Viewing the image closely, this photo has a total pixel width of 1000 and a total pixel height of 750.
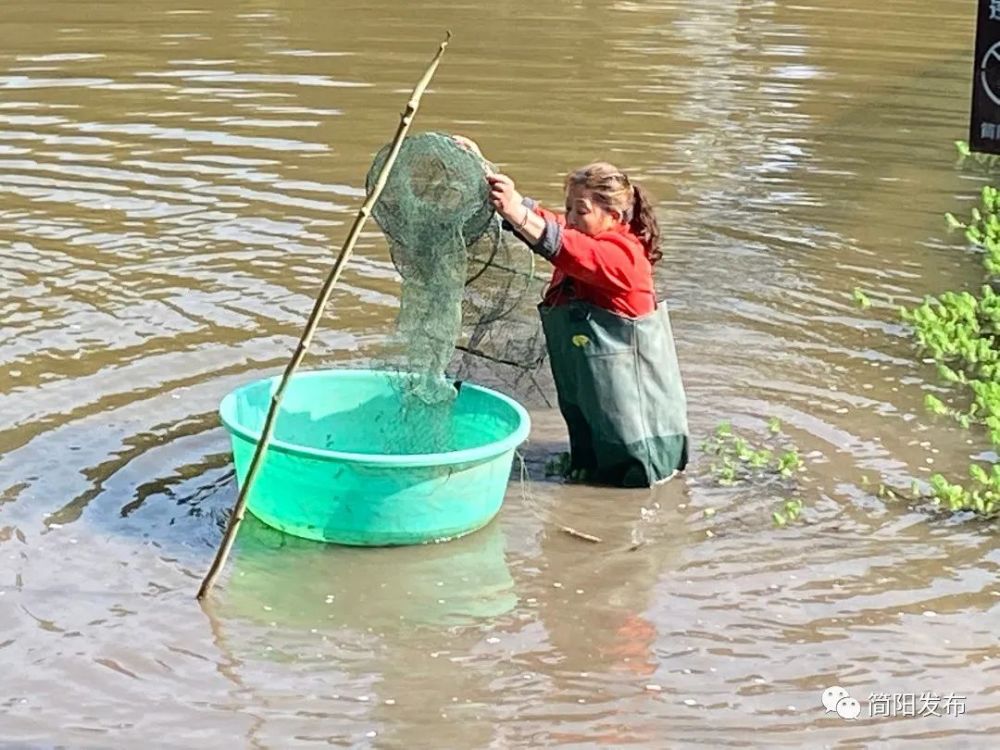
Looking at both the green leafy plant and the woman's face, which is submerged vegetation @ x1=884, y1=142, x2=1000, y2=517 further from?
the woman's face

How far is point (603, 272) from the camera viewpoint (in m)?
5.72

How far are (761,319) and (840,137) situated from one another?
3.72m

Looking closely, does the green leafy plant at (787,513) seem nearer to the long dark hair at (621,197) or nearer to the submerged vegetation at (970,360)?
the submerged vegetation at (970,360)

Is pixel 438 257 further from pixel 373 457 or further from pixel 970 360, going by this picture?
pixel 970 360

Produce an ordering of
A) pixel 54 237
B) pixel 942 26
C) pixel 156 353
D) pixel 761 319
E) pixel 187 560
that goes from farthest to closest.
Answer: pixel 942 26
pixel 54 237
pixel 761 319
pixel 156 353
pixel 187 560

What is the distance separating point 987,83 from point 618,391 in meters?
1.92

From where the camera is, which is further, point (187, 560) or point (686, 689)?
point (187, 560)

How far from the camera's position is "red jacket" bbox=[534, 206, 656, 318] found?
565 centimetres

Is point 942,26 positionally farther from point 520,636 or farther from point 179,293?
point 520,636

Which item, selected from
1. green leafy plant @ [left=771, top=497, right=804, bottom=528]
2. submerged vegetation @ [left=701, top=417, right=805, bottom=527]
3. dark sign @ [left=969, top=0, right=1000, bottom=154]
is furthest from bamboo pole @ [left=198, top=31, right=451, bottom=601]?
dark sign @ [left=969, top=0, right=1000, bottom=154]

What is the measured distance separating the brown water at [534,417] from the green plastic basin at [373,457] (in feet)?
0.37

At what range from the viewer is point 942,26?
49.2 ft

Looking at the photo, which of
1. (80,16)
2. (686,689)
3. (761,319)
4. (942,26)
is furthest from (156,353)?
(942,26)

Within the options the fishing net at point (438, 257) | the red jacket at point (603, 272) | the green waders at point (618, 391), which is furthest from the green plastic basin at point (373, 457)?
the red jacket at point (603, 272)
